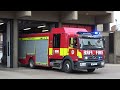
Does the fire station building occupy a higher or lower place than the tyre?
higher

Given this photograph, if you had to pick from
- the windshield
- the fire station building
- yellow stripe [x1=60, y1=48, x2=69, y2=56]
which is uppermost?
the fire station building

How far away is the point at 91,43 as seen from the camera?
18359mm

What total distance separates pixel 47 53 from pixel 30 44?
2830 mm

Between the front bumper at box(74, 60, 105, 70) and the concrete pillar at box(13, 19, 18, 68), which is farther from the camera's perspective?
the concrete pillar at box(13, 19, 18, 68)

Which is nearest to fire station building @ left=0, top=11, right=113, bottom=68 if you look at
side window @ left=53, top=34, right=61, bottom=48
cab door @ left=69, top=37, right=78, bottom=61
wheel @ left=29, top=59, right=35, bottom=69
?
wheel @ left=29, top=59, right=35, bottom=69

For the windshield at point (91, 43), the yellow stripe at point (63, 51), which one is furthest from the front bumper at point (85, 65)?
the yellow stripe at point (63, 51)

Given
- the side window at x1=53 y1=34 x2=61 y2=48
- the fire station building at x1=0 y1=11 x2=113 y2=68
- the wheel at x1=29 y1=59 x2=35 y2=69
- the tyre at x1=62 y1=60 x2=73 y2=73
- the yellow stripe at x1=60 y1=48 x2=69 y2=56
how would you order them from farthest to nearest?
Result: the fire station building at x1=0 y1=11 x2=113 y2=68 → the wheel at x1=29 y1=59 x2=35 y2=69 → the side window at x1=53 y1=34 x2=61 y2=48 → the yellow stripe at x1=60 y1=48 x2=69 y2=56 → the tyre at x1=62 y1=60 x2=73 y2=73

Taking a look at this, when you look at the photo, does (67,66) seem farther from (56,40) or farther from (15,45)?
(15,45)

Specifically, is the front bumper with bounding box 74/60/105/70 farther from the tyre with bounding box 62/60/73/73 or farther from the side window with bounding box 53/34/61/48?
the side window with bounding box 53/34/61/48

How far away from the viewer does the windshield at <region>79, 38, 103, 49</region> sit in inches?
705

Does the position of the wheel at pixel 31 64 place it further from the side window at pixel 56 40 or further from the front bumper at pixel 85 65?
the front bumper at pixel 85 65

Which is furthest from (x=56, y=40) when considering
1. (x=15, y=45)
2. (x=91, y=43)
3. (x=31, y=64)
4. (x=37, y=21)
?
(x=37, y=21)

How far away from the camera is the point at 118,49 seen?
98.9ft
